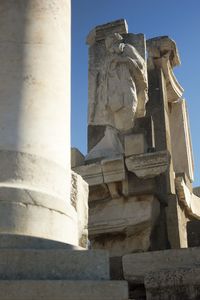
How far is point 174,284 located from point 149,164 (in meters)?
3.64

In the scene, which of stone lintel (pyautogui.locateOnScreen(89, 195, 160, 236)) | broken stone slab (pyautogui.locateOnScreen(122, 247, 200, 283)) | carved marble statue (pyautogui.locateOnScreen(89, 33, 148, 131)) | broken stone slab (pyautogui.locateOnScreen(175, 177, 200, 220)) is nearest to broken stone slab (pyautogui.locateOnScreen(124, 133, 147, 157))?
carved marble statue (pyautogui.locateOnScreen(89, 33, 148, 131))

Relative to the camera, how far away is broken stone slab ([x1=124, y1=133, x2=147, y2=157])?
7.90 metres

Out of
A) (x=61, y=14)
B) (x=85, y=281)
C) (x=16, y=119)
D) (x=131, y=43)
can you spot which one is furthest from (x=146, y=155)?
(x=85, y=281)

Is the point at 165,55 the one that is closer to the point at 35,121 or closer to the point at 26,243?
the point at 35,121

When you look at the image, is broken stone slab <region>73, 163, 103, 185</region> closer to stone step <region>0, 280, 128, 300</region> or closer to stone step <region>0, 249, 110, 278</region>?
stone step <region>0, 249, 110, 278</region>

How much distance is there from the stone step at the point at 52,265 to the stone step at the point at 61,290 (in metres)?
0.17

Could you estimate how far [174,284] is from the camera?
406 centimetres

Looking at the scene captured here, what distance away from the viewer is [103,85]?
351 inches

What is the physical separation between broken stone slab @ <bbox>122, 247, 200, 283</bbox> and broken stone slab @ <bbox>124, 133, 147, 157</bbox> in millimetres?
3341

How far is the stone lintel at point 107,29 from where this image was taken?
9562mm

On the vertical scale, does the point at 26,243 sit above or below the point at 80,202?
below

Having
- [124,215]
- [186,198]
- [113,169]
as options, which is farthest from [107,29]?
[124,215]

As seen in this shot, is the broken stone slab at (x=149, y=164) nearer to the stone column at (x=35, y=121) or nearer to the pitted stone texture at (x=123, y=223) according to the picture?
the pitted stone texture at (x=123, y=223)

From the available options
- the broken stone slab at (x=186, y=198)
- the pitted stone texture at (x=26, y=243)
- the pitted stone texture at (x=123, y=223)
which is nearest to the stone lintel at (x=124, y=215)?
the pitted stone texture at (x=123, y=223)
